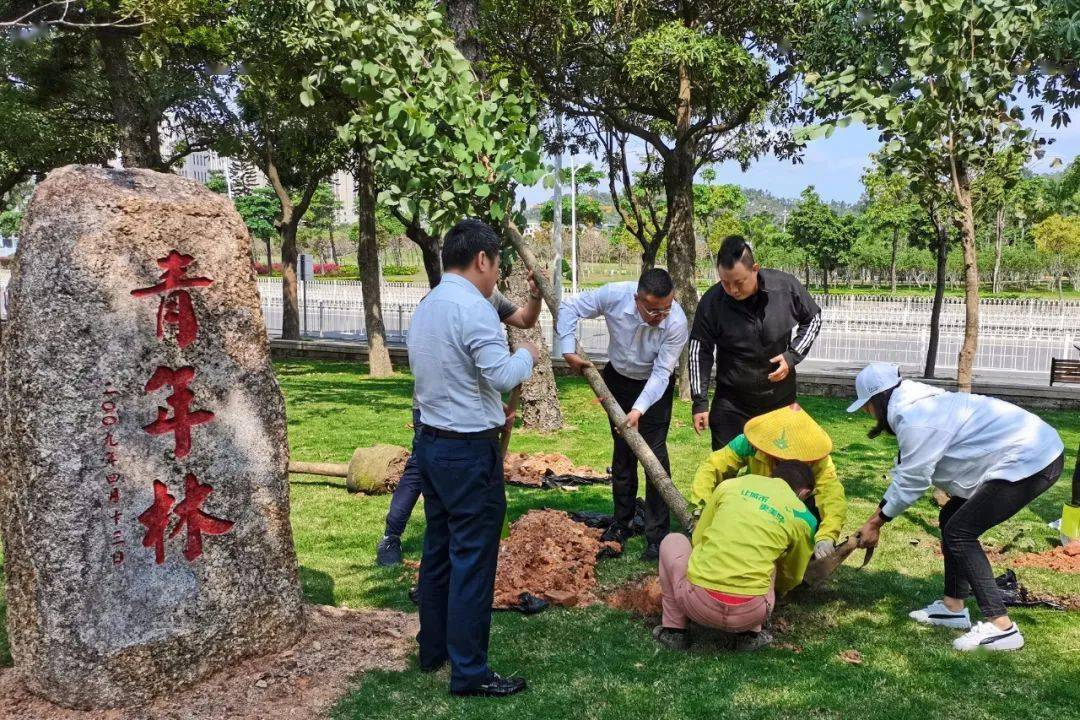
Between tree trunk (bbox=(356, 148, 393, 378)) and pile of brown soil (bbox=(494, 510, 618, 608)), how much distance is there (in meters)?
10.1

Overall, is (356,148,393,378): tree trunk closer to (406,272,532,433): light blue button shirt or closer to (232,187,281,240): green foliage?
(406,272,532,433): light blue button shirt

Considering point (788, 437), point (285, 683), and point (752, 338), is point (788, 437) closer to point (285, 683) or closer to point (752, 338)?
point (752, 338)

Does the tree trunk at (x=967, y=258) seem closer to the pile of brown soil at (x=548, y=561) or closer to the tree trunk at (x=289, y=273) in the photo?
the pile of brown soil at (x=548, y=561)

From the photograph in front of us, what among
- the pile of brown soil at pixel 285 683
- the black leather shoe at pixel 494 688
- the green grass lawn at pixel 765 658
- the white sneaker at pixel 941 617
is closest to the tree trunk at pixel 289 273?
the green grass lawn at pixel 765 658

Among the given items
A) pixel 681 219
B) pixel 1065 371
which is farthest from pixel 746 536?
pixel 1065 371

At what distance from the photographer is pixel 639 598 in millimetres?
4867

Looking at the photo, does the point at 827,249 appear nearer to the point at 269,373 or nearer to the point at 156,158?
the point at 156,158

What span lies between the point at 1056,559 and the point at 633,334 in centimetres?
334

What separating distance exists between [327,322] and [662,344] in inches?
932

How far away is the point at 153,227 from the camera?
364 cm

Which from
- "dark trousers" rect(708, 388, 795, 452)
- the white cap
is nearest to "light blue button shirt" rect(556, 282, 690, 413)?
"dark trousers" rect(708, 388, 795, 452)

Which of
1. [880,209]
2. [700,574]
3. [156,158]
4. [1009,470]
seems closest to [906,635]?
[1009,470]

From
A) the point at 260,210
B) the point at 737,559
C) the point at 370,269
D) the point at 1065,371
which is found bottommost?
the point at 1065,371

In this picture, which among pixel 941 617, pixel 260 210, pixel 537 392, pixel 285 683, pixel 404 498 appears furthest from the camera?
pixel 260 210
